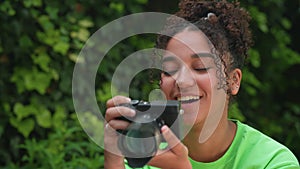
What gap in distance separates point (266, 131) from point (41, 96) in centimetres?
177

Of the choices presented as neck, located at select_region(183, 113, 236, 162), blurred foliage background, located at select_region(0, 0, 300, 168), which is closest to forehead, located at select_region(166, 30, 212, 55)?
neck, located at select_region(183, 113, 236, 162)

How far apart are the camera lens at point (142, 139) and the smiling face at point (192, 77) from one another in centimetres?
34

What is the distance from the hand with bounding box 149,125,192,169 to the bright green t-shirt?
0.37m

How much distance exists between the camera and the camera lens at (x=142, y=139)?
1666 mm

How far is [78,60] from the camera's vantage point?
145 inches

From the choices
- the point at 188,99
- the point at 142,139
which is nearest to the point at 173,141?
the point at 142,139

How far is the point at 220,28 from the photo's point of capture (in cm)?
223

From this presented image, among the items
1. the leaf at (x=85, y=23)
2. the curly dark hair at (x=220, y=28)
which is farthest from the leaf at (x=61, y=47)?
the curly dark hair at (x=220, y=28)

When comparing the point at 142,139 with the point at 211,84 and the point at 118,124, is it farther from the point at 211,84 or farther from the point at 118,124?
the point at 211,84

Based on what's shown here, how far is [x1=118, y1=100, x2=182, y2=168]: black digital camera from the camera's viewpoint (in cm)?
167

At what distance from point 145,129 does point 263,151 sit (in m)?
0.61

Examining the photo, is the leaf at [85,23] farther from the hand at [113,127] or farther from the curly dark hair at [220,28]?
the hand at [113,127]

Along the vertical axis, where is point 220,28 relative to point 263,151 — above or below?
above

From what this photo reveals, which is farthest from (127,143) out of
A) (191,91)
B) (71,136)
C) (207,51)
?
(71,136)
